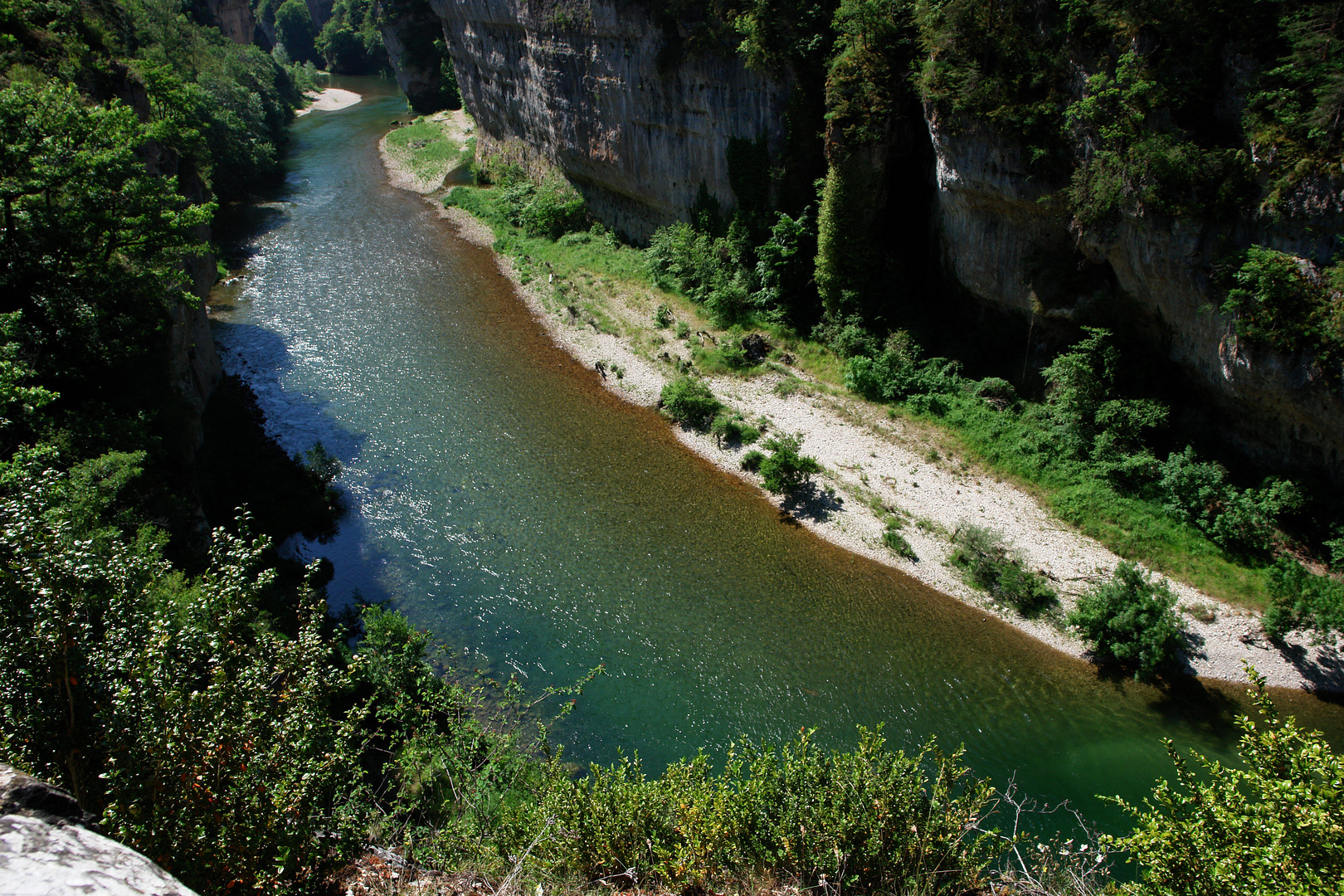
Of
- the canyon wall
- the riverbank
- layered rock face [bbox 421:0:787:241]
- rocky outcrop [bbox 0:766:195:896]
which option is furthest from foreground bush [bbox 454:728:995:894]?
layered rock face [bbox 421:0:787:241]

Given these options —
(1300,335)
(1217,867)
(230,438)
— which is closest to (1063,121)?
(1300,335)

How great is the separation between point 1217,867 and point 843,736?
30.5 ft

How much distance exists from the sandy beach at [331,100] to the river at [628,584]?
144ft

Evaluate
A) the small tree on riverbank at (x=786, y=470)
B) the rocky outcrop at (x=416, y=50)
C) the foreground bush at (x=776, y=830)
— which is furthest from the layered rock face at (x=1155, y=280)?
the rocky outcrop at (x=416, y=50)

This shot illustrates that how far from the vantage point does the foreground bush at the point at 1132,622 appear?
54.6ft

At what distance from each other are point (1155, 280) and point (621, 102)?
23.1 m

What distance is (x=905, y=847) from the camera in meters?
8.68

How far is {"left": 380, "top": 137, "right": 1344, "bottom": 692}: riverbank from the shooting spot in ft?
55.8

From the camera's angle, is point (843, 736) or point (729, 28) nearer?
point (843, 736)

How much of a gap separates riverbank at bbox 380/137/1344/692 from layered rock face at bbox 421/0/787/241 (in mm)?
6382

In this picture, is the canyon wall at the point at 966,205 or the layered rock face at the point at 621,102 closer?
the canyon wall at the point at 966,205

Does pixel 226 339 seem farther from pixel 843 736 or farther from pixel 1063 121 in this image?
pixel 1063 121

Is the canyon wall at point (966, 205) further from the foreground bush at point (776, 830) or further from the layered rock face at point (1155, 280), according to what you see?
the foreground bush at point (776, 830)

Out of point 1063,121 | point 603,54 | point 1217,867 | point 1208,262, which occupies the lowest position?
point 1217,867
